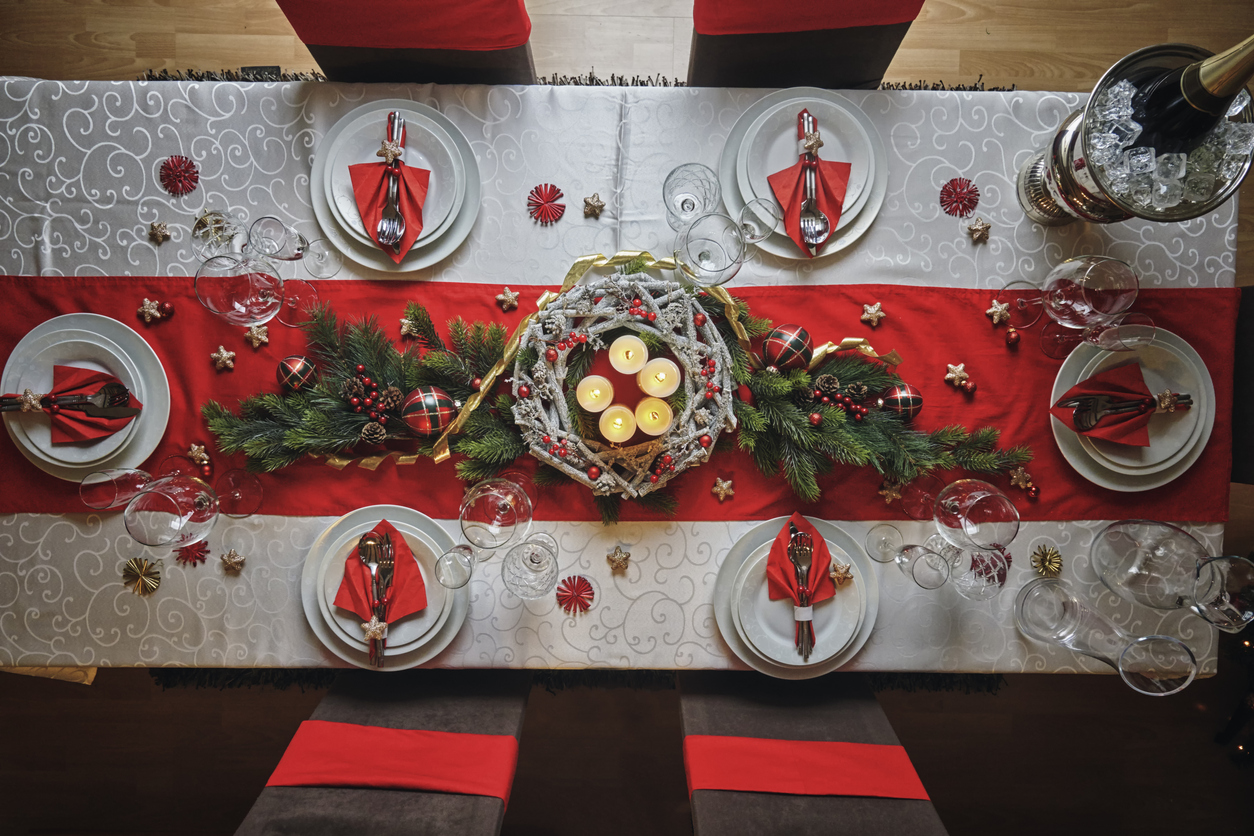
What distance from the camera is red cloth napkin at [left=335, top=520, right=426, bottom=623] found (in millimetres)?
1439

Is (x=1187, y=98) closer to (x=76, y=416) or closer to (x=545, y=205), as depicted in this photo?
(x=545, y=205)

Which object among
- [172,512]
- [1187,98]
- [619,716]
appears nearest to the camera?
[1187,98]

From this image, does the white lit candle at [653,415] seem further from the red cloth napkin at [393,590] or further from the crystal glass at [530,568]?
the red cloth napkin at [393,590]

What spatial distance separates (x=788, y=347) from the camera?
1.41 metres

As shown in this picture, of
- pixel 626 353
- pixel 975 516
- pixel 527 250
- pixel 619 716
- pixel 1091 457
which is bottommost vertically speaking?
pixel 619 716

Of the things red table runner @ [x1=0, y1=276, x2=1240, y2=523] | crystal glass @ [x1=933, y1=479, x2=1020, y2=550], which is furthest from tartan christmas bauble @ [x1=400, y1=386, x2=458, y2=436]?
crystal glass @ [x1=933, y1=479, x2=1020, y2=550]

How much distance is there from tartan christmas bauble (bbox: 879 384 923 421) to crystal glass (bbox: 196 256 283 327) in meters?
1.43

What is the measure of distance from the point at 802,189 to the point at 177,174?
4.92ft

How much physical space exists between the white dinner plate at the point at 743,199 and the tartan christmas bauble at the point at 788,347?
0.23 meters

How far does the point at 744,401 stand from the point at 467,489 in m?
0.69

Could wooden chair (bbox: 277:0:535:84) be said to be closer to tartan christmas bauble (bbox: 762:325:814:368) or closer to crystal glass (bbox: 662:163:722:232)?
crystal glass (bbox: 662:163:722:232)

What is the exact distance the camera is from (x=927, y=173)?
5.10 feet

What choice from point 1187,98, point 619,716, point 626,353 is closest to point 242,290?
point 626,353

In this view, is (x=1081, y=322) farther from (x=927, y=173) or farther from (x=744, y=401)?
(x=744, y=401)
